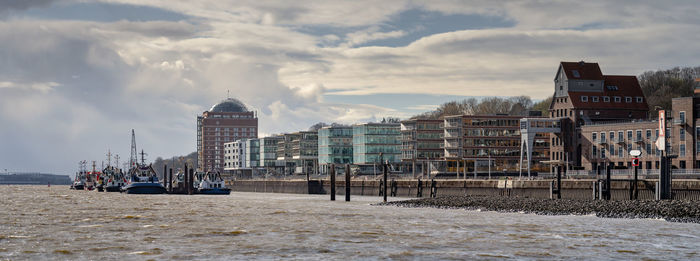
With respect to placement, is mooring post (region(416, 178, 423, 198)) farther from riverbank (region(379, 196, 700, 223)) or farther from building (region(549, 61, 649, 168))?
building (region(549, 61, 649, 168))

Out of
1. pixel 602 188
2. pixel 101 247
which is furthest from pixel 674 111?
pixel 101 247

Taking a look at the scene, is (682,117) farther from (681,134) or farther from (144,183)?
(144,183)

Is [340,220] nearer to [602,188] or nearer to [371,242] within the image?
[371,242]

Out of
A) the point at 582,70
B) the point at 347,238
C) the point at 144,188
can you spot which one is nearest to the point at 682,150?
the point at 582,70

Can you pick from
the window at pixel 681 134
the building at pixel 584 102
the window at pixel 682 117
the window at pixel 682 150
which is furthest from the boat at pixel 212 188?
the window at pixel 682 117

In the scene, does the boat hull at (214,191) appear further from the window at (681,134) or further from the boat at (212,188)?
the window at (681,134)

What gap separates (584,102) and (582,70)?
7.93m

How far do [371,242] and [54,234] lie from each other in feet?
65.2

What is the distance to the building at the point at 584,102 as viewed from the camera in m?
170

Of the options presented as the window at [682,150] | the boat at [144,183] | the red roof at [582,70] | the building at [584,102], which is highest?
the red roof at [582,70]

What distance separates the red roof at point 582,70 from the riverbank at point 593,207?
3625 inches

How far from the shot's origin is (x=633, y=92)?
175 meters

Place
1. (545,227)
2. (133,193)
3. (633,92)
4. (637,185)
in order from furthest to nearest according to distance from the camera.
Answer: (633,92), (133,193), (637,185), (545,227)

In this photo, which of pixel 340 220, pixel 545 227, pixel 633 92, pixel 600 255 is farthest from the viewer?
pixel 633 92
